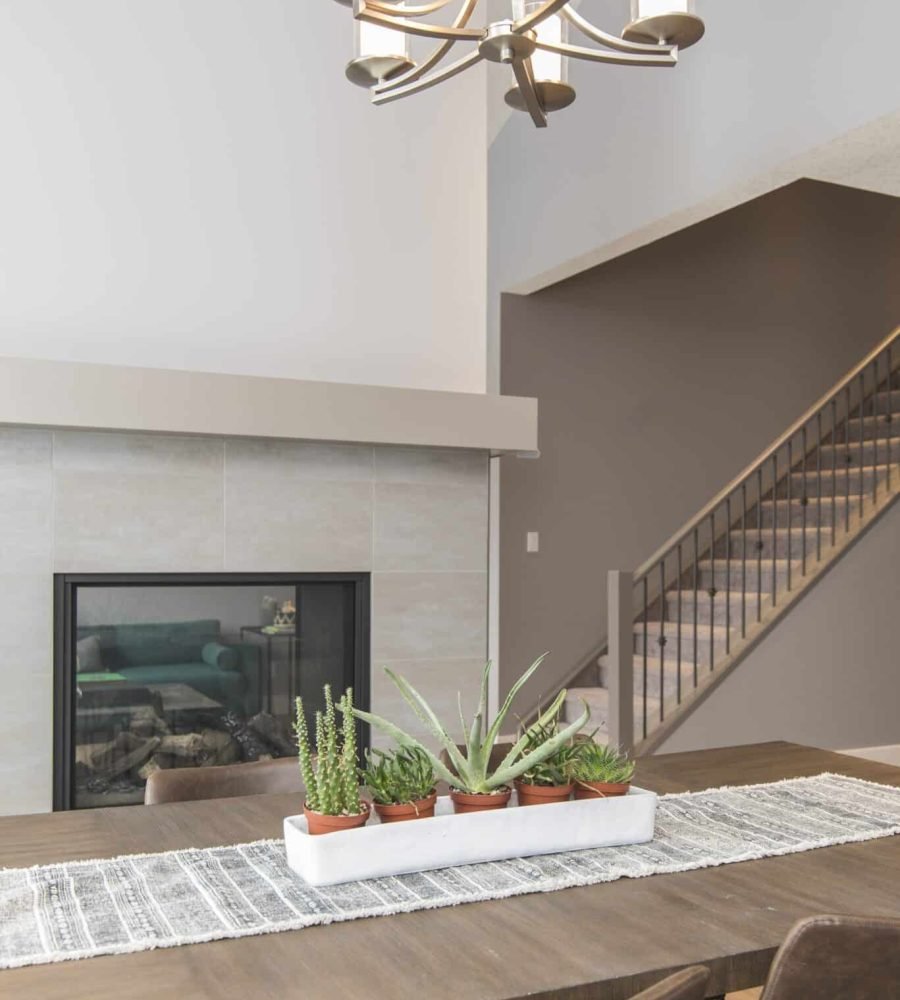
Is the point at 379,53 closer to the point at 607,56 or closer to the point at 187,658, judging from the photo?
the point at 607,56

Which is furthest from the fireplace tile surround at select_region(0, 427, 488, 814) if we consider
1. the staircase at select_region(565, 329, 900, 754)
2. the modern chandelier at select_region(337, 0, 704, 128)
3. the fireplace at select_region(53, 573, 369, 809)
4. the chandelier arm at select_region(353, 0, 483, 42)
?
the chandelier arm at select_region(353, 0, 483, 42)

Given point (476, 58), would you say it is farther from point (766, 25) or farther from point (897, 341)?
point (897, 341)

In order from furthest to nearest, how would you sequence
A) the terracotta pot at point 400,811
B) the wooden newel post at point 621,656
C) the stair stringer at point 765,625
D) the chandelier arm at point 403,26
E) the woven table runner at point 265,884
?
the stair stringer at point 765,625, the wooden newel post at point 621,656, the chandelier arm at point 403,26, the terracotta pot at point 400,811, the woven table runner at point 265,884

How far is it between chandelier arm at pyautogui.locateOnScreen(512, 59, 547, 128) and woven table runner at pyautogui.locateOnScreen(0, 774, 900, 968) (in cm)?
139

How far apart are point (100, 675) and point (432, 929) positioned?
3076mm

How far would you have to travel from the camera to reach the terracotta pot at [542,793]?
5.95 ft

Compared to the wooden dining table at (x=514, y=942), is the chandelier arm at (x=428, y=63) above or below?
above

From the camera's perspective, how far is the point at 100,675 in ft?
13.9

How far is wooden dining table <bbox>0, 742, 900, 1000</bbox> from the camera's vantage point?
1265 millimetres

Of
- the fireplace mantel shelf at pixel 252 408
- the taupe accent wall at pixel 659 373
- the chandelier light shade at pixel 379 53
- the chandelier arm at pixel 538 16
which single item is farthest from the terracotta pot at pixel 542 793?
the taupe accent wall at pixel 659 373

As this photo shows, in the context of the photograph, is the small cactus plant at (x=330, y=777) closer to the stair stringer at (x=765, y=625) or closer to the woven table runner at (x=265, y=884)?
the woven table runner at (x=265, y=884)

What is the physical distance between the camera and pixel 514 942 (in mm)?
1397

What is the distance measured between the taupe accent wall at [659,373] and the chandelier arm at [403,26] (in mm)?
3261

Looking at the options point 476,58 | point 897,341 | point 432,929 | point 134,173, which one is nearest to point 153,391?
point 134,173
